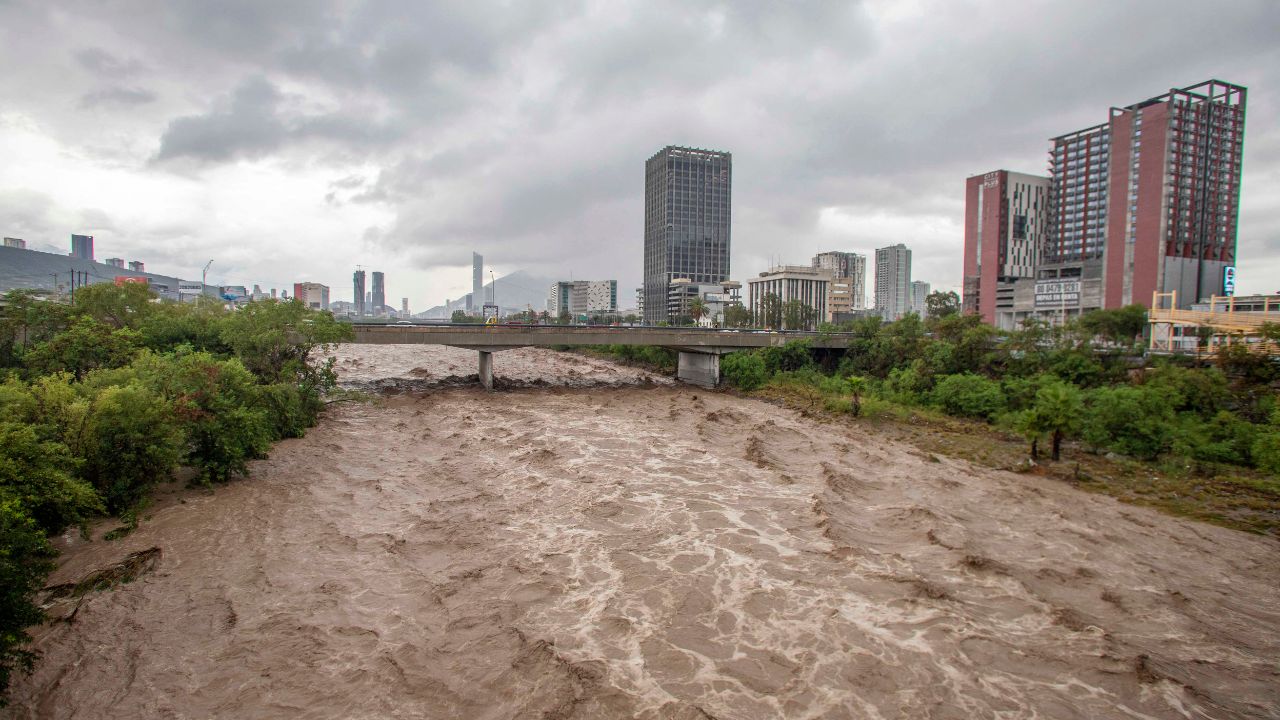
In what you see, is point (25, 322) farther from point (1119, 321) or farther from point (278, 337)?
point (1119, 321)

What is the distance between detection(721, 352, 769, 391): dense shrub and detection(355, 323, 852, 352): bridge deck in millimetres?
1182

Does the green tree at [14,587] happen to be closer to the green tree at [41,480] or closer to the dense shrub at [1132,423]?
the green tree at [41,480]

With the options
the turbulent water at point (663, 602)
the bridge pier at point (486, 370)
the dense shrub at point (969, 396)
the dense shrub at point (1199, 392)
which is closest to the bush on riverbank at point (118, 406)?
the turbulent water at point (663, 602)

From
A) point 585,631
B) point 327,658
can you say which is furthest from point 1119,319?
point 327,658

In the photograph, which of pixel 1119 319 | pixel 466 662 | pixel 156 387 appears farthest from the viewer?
pixel 1119 319

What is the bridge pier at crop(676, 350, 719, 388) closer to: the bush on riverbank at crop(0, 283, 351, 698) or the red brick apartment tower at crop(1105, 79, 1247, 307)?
the bush on riverbank at crop(0, 283, 351, 698)

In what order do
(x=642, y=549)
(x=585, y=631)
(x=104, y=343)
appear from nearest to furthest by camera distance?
(x=585, y=631)
(x=642, y=549)
(x=104, y=343)

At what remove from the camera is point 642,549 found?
16672 millimetres

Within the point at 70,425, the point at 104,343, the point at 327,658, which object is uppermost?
the point at 104,343

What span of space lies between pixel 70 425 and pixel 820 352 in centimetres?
5187

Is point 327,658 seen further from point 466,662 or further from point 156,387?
point 156,387

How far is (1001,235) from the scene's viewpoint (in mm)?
116500

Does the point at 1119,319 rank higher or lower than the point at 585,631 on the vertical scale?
higher

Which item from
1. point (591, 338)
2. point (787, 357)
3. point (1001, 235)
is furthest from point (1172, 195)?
point (591, 338)
